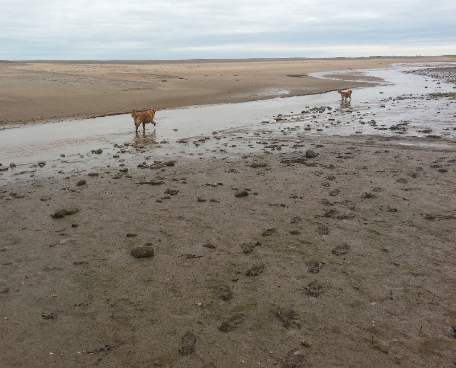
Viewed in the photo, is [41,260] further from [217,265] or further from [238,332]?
[238,332]

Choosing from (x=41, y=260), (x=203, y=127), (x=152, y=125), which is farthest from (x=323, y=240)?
(x=152, y=125)

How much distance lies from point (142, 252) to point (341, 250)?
96.3 inches

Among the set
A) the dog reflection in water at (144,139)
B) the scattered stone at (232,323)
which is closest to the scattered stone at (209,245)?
the scattered stone at (232,323)

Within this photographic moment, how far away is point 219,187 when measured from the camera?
8.59 meters

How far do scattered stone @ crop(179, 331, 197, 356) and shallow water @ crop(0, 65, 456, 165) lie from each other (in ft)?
29.5

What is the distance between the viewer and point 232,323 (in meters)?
4.30

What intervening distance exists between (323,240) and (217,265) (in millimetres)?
1492

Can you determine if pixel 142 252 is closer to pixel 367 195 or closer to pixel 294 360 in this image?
pixel 294 360

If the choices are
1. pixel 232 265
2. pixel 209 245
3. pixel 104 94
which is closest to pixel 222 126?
pixel 209 245

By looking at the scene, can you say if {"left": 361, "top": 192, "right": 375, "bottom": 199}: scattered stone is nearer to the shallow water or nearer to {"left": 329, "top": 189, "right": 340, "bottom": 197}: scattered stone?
{"left": 329, "top": 189, "right": 340, "bottom": 197}: scattered stone

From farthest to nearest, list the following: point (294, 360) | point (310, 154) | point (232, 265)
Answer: point (310, 154) → point (232, 265) → point (294, 360)

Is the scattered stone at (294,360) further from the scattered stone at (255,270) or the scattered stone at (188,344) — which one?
the scattered stone at (255,270)

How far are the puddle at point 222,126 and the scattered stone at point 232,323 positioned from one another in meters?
8.86

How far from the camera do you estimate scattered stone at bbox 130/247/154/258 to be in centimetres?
570
